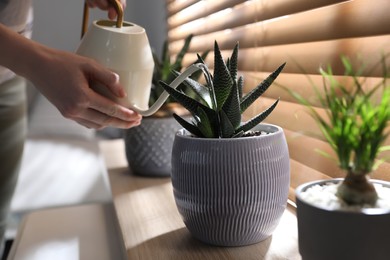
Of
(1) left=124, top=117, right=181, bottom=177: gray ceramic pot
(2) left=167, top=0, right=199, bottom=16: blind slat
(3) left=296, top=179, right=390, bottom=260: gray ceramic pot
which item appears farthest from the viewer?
(2) left=167, top=0, right=199, bottom=16: blind slat

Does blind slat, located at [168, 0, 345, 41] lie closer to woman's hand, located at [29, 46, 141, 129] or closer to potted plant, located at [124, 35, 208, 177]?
potted plant, located at [124, 35, 208, 177]

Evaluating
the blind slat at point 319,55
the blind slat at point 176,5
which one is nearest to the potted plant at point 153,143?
the blind slat at point 319,55

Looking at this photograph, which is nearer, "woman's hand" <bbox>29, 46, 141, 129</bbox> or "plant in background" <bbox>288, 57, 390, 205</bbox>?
"plant in background" <bbox>288, 57, 390, 205</bbox>

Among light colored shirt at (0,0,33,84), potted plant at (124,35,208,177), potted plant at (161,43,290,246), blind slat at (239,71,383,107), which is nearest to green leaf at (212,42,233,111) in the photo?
potted plant at (161,43,290,246)

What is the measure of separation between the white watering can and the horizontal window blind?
0.78ft

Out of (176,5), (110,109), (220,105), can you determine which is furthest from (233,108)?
(176,5)

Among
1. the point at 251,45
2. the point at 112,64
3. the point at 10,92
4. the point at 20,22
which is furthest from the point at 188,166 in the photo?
the point at 10,92

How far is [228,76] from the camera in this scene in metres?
0.56

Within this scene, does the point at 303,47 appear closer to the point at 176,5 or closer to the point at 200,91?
the point at 200,91

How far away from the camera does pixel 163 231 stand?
657 millimetres

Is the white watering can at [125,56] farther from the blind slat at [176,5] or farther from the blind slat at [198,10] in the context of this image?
the blind slat at [176,5]

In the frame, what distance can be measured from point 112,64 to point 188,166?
A: 0.66 ft

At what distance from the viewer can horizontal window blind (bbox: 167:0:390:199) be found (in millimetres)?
551

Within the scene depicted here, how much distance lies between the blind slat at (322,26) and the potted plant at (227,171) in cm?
13
